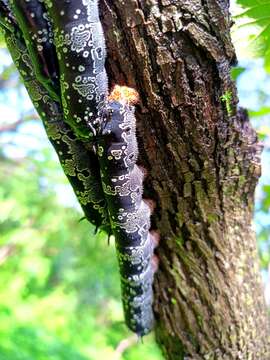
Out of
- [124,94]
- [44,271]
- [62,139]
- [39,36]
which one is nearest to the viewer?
[39,36]

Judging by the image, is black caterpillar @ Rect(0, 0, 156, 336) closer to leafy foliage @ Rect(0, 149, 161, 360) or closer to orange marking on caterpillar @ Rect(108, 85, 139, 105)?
orange marking on caterpillar @ Rect(108, 85, 139, 105)

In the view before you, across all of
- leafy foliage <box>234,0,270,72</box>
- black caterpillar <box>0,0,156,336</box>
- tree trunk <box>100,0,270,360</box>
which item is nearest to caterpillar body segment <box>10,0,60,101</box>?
black caterpillar <box>0,0,156,336</box>

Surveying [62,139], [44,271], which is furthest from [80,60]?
[44,271]

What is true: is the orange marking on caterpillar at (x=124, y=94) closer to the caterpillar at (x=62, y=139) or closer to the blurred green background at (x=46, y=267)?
the caterpillar at (x=62, y=139)

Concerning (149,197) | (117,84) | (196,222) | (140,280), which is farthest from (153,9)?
(140,280)

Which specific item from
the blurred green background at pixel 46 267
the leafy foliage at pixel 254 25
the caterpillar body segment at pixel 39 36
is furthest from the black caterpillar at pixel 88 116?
the blurred green background at pixel 46 267

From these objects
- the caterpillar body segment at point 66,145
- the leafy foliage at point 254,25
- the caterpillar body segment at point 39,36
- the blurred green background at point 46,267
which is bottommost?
the blurred green background at point 46,267

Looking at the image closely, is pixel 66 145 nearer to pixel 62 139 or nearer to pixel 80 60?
pixel 62 139
